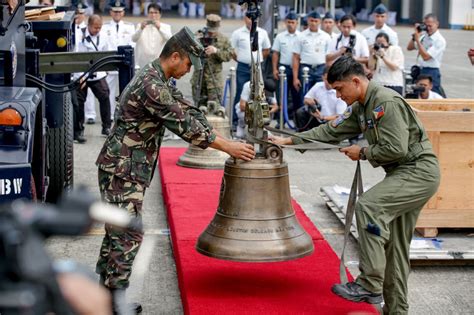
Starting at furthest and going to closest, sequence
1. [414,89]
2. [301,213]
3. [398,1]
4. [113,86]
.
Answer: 1. [398,1]
2. [113,86]
3. [414,89]
4. [301,213]

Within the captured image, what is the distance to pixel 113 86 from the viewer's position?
48.0ft

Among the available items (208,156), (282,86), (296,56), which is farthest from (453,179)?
(296,56)

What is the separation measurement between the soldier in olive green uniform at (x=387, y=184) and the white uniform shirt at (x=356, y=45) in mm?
8281

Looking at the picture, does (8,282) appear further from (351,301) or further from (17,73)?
(17,73)

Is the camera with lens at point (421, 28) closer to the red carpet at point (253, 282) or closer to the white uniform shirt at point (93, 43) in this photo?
the white uniform shirt at point (93, 43)

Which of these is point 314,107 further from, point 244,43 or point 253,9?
point 253,9

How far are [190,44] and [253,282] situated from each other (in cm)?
167

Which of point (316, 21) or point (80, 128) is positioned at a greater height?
point (316, 21)

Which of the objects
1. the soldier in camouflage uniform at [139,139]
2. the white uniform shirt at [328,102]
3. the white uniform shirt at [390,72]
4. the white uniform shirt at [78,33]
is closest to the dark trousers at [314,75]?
the white uniform shirt at [390,72]

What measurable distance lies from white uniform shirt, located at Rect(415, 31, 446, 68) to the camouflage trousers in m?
9.38

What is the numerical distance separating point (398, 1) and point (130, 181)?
49928 mm

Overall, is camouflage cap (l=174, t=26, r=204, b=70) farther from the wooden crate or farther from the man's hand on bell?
the man's hand on bell

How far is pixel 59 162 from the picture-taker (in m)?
8.42

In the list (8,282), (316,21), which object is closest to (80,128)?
(316,21)
